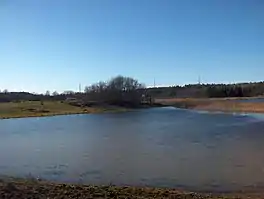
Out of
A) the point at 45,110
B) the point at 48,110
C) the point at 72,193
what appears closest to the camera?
the point at 72,193

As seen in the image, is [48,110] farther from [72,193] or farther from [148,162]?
[72,193]

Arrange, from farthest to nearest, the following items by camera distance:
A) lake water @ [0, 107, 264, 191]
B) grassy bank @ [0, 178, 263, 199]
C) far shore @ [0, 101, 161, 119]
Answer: far shore @ [0, 101, 161, 119] → lake water @ [0, 107, 264, 191] → grassy bank @ [0, 178, 263, 199]

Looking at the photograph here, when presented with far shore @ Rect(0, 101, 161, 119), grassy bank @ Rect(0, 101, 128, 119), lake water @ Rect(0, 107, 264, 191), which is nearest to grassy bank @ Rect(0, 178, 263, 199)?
lake water @ Rect(0, 107, 264, 191)

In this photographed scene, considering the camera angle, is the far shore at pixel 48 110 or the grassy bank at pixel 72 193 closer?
the grassy bank at pixel 72 193

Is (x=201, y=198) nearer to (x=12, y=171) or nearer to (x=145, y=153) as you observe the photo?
(x=12, y=171)

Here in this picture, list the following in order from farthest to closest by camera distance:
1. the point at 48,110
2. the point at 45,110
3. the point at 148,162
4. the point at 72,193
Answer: the point at 48,110, the point at 45,110, the point at 148,162, the point at 72,193

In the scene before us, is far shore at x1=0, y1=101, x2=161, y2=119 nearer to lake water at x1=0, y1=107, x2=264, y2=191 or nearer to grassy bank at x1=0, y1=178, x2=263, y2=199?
lake water at x1=0, y1=107, x2=264, y2=191

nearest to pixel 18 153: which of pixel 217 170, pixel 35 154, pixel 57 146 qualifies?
pixel 35 154

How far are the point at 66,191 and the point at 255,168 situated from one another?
8686mm

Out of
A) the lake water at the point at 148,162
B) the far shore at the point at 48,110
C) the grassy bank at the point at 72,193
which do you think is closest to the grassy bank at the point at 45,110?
the far shore at the point at 48,110

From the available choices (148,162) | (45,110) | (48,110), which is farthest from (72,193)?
(48,110)

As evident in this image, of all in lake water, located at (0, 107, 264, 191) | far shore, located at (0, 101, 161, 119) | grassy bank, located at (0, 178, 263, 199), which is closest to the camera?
grassy bank, located at (0, 178, 263, 199)

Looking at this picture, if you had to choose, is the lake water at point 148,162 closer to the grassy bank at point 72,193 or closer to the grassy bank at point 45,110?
the grassy bank at point 72,193

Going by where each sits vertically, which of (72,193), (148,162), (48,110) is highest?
(48,110)
